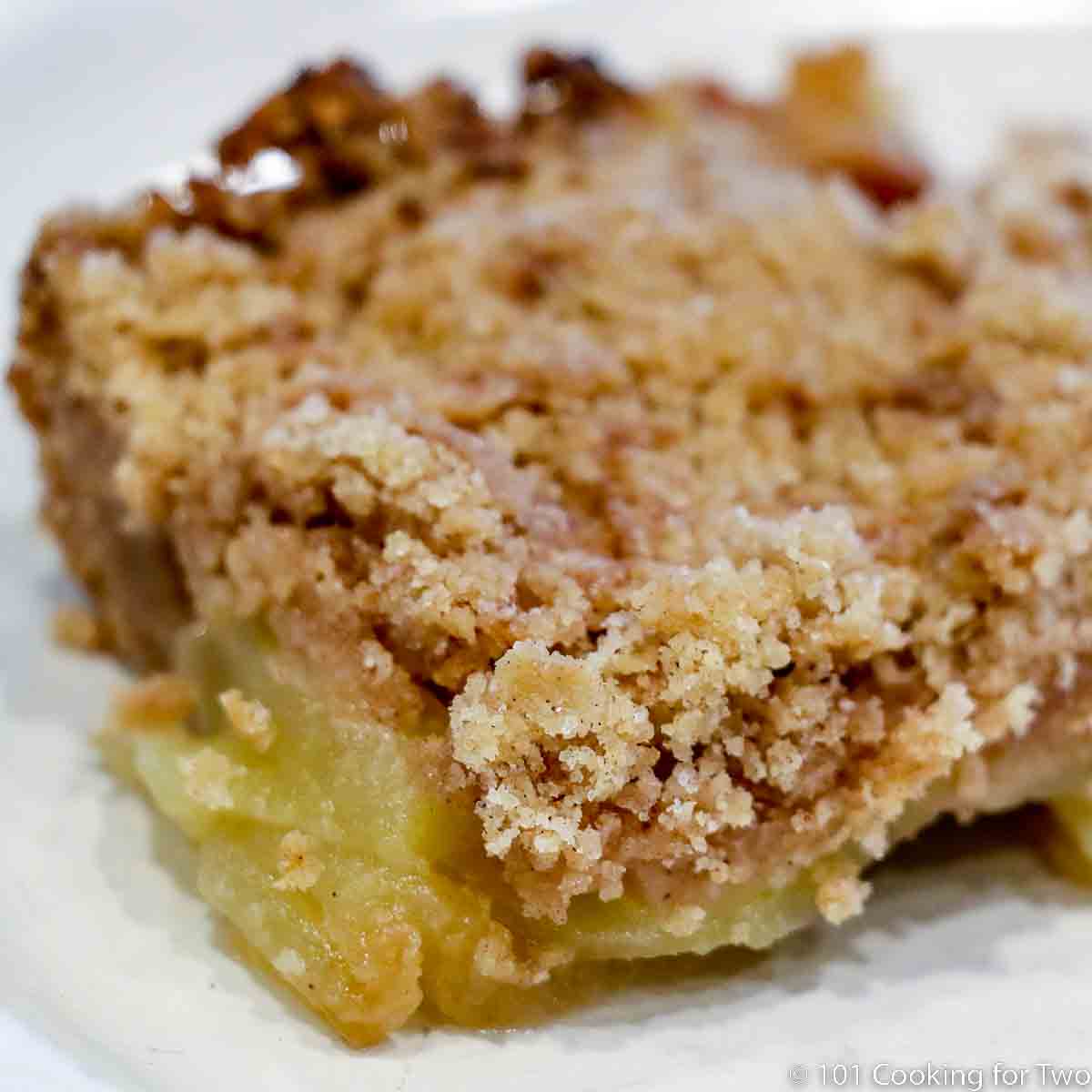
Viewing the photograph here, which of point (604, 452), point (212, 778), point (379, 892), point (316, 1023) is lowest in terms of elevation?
point (316, 1023)

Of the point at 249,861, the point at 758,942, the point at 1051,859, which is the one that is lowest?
the point at 1051,859

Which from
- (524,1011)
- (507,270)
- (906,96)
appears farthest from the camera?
(906,96)

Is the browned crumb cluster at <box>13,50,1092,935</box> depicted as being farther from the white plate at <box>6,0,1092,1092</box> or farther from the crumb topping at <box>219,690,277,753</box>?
the white plate at <box>6,0,1092,1092</box>

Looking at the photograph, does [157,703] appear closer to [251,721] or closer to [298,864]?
[251,721]

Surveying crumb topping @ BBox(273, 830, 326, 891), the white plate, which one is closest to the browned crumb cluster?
crumb topping @ BBox(273, 830, 326, 891)

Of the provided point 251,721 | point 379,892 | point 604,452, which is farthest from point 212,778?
point 604,452

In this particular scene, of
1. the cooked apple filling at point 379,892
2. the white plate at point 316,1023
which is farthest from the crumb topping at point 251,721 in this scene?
the white plate at point 316,1023

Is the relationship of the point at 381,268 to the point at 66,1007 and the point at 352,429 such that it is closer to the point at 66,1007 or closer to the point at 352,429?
the point at 352,429

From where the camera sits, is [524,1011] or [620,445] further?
[620,445]

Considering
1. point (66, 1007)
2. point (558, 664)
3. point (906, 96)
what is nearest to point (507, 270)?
point (558, 664)
